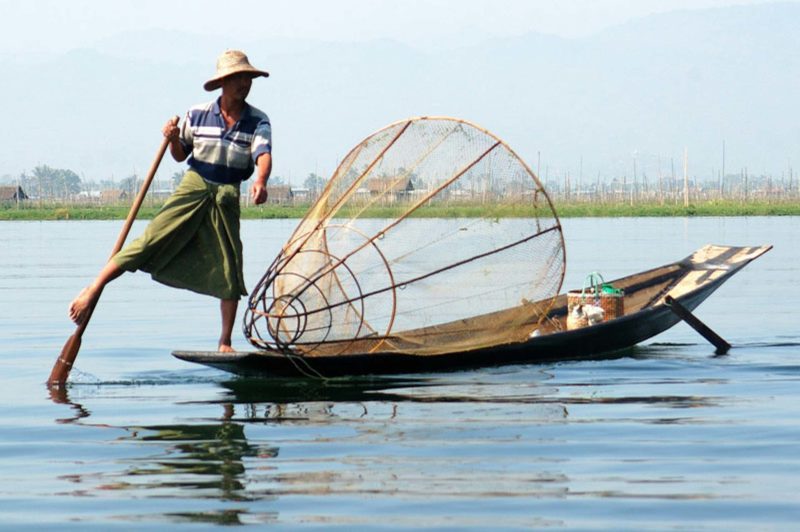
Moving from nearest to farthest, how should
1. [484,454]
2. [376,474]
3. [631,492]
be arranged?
[631,492], [376,474], [484,454]

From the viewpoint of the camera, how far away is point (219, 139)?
7484 mm

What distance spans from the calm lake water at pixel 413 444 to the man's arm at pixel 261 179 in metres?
1.07

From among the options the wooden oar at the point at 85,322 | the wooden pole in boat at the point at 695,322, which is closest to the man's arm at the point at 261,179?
the wooden oar at the point at 85,322

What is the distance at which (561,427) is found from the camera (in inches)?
255

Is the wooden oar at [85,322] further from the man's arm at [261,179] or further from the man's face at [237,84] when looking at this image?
the man's arm at [261,179]

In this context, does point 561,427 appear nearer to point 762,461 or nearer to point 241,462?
point 762,461

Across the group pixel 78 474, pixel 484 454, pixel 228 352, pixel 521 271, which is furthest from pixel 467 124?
pixel 78 474

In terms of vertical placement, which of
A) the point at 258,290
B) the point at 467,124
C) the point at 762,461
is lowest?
→ the point at 762,461

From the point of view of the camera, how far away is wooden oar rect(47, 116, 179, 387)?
24.6 ft

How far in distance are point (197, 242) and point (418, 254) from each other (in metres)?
1.41

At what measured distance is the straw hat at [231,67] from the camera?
289 inches

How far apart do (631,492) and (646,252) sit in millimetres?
19097

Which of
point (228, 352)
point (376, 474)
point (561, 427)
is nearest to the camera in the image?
point (376, 474)

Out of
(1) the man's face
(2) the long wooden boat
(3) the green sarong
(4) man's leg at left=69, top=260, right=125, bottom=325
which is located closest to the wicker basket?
(2) the long wooden boat
